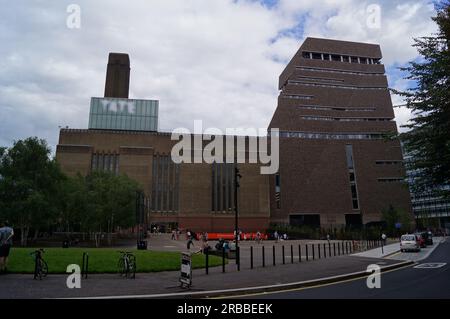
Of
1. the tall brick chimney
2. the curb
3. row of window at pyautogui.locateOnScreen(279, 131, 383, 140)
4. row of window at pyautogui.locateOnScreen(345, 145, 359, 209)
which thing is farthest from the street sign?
the tall brick chimney

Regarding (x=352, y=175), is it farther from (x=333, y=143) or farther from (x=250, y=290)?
(x=250, y=290)

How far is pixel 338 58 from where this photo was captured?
363 ft

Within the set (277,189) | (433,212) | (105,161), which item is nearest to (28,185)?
(105,161)

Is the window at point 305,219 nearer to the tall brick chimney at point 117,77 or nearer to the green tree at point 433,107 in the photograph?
the tall brick chimney at point 117,77

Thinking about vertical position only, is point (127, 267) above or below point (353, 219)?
below

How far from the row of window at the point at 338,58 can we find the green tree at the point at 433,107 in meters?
98.3

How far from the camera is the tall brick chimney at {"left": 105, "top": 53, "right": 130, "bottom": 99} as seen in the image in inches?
3952

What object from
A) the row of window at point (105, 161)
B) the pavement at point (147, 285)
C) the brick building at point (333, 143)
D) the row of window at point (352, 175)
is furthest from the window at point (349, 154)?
the pavement at point (147, 285)

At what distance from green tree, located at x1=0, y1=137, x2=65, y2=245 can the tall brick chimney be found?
64.0 meters

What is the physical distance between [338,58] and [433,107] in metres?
105

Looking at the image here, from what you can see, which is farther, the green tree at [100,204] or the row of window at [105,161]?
the row of window at [105,161]

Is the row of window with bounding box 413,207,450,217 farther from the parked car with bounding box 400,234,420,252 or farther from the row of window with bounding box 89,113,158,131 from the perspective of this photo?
the parked car with bounding box 400,234,420,252

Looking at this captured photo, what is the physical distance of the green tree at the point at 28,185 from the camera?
34969 mm

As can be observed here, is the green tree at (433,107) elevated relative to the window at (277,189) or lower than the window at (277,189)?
lower
